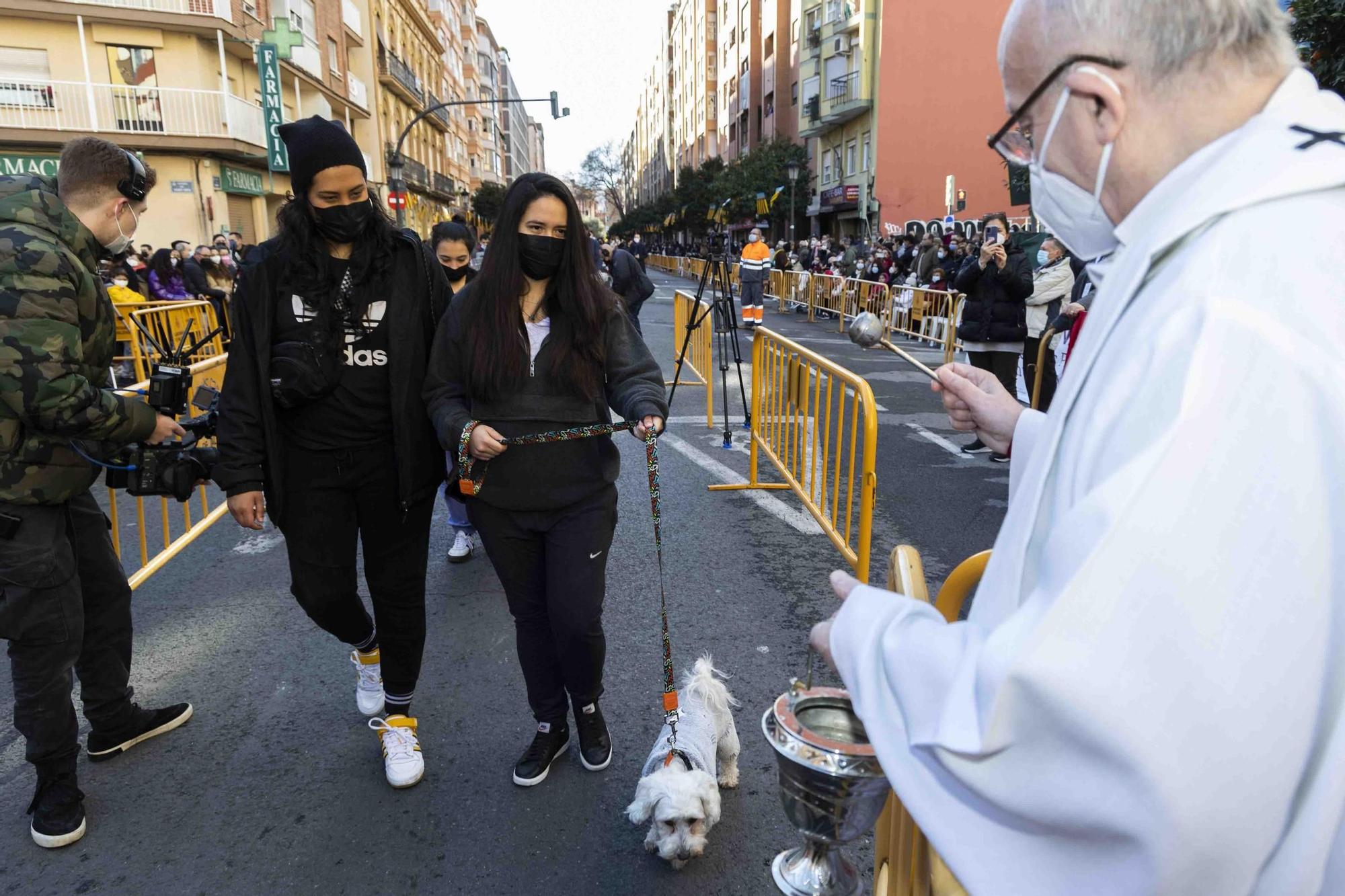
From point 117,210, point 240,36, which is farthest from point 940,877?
point 240,36

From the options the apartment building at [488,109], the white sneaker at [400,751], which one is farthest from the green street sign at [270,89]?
the apartment building at [488,109]

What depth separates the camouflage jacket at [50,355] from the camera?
2.37 m

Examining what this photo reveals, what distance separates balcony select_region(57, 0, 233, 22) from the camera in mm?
21906

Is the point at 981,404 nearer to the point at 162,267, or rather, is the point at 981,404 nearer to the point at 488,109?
the point at 162,267

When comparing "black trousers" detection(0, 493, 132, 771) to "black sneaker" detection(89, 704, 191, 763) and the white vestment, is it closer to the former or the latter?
"black sneaker" detection(89, 704, 191, 763)

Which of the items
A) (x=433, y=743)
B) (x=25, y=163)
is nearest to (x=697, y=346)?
(x=433, y=743)

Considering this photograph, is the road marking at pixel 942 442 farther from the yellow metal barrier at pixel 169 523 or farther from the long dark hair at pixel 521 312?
the yellow metal barrier at pixel 169 523

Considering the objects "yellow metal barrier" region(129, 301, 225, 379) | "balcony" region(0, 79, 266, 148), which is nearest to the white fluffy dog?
"yellow metal barrier" region(129, 301, 225, 379)

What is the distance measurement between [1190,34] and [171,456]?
2995mm

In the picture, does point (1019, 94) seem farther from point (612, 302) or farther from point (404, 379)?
point (404, 379)

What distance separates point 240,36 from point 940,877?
29.3m

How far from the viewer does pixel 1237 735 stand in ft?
2.33

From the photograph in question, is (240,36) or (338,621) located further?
(240,36)

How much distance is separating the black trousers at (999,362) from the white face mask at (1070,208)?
6.68 metres
